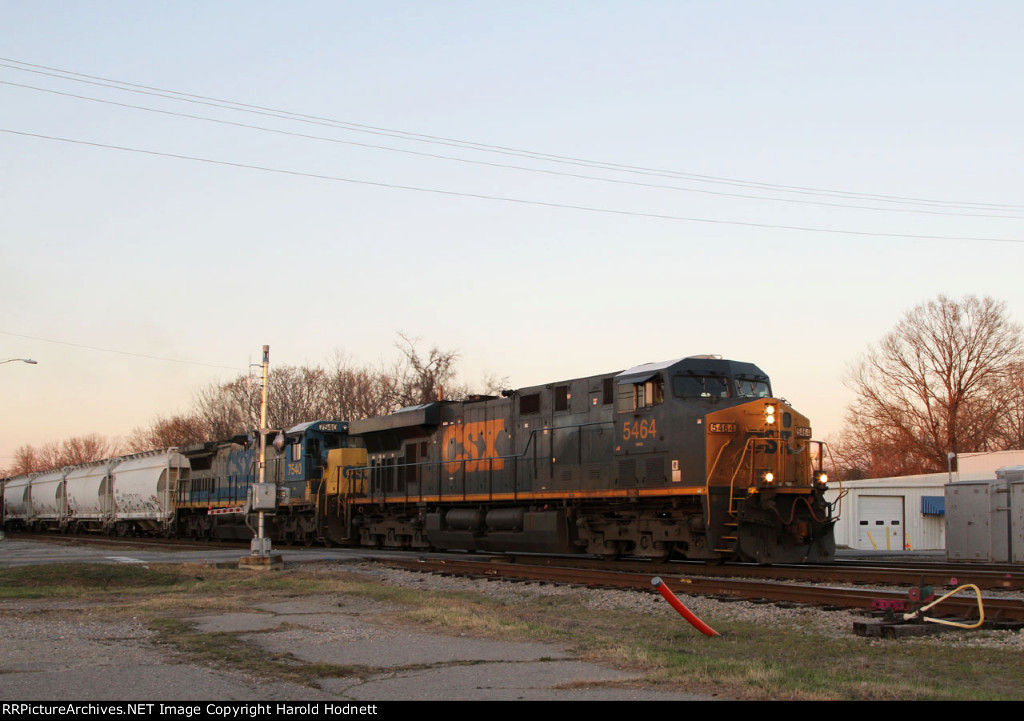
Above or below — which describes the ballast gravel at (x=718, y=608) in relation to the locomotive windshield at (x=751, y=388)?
below

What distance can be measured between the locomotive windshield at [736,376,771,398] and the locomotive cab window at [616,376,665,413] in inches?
60.6

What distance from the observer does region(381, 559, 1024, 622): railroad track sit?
1022 cm

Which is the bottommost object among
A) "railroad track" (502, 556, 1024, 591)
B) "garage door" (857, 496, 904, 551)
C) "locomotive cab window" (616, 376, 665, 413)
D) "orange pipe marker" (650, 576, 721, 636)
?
"garage door" (857, 496, 904, 551)

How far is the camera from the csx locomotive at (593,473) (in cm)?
1642

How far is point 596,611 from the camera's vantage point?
11.8m

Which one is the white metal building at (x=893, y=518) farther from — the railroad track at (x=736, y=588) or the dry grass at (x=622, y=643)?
the dry grass at (x=622, y=643)

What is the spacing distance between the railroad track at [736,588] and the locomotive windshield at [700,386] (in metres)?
3.25

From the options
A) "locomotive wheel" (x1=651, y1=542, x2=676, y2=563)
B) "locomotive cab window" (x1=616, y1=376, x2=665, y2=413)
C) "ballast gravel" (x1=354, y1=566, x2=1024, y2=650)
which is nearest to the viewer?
"ballast gravel" (x1=354, y1=566, x2=1024, y2=650)

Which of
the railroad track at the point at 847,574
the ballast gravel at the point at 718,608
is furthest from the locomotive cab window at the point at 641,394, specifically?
the ballast gravel at the point at 718,608

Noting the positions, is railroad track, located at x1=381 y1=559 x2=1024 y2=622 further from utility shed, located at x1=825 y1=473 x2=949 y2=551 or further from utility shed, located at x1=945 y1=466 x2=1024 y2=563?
utility shed, located at x1=825 y1=473 x2=949 y2=551

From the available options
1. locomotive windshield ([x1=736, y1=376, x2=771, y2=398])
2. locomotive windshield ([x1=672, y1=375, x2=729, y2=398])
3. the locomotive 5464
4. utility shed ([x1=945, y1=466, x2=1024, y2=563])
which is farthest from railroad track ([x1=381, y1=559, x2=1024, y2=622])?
utility shed ([x1=945, y1=466, x2=1024, y2=563])

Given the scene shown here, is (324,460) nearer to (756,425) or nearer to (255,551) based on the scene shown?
(255,551)

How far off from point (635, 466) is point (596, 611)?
6.33 metres

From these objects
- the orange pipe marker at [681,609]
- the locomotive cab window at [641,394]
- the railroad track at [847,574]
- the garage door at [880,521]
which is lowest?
the garage door at [880,521]
